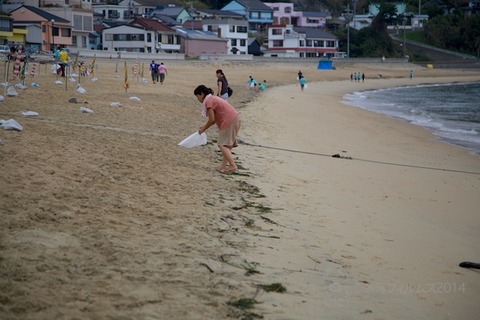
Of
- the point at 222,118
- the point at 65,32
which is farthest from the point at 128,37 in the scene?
the point at 222,118

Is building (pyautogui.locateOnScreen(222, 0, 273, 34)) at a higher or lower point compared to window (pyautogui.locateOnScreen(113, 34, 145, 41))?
higher

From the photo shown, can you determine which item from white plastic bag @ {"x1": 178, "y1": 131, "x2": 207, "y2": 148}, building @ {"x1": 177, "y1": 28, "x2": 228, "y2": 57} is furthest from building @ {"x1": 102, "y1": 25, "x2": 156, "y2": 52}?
white plastic bag @ {"x1": 178, "y1": 131, "x2": 207, "y2": 148}

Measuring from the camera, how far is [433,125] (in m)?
22.1

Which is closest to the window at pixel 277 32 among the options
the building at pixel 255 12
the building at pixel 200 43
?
the building at pixel 255 12

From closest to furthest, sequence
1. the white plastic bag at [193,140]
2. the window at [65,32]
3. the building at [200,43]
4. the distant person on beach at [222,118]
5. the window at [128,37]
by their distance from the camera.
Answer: the distant person on beach at [222,118] < the white plastic bag at [193,140] < the window at [65,32] < the window at [128,37] < the building at [200,43]

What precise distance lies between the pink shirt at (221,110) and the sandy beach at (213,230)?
802 millimetres

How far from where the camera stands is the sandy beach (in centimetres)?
427

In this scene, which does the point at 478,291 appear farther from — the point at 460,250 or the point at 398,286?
the point at 460,250

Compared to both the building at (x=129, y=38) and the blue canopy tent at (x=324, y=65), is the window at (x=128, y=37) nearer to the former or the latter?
the building at (x=129, y=38)

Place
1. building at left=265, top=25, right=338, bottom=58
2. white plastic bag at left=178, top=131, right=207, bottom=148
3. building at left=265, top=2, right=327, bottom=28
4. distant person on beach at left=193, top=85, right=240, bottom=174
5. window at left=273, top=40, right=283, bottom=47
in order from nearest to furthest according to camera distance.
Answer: distant person on beach at left=193, top=85, right=240, bottom=174, white plastic bag at left=178, top=131, right=207, bottom=148, building at left=265, top=25, right=338, bottom=58, window at left=273, top=40, right=283, bottom=47, building at left=265, top=2, right=327, bottom=28

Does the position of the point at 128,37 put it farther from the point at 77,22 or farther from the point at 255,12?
the point at 255,12

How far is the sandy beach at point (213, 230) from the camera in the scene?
14.0ft

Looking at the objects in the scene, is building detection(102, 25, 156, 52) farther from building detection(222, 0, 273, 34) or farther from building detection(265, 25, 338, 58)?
building detection(222, 0, 273, 34)

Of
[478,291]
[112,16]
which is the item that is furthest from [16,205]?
[112,16]
